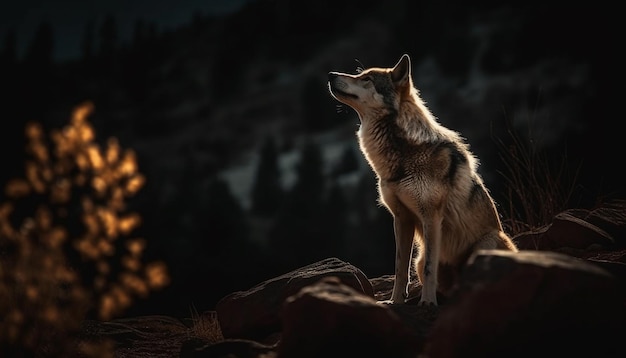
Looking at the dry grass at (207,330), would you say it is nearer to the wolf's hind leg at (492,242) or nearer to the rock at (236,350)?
the rock at (236,350)

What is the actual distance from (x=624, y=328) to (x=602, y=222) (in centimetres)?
436

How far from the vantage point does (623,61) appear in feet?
84.6

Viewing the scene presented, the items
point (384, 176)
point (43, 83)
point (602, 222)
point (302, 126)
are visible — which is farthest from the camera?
point (302, 126)

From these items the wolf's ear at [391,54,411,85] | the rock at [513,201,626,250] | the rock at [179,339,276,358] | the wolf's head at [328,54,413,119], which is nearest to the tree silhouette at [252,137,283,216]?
the rock at [513,201,626,250]

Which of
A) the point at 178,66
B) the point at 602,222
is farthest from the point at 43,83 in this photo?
the point at 602,222

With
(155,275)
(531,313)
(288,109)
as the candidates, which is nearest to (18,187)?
(155,275)

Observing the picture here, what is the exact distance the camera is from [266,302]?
5.97 m

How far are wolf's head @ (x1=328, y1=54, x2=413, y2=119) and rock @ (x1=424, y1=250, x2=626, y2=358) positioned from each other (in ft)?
9.41

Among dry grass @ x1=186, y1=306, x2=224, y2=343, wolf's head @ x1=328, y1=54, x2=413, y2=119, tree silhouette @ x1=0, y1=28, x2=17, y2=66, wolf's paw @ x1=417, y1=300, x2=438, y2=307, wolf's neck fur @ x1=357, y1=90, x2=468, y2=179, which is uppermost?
tree silhouette @ x1=0, y1=28, x2=17, y2=66

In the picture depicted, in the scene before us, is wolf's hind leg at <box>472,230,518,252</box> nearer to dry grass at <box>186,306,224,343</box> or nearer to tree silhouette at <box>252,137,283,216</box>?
dry grass at <box>186,306,224,343</box>

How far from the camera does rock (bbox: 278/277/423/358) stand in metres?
3.47

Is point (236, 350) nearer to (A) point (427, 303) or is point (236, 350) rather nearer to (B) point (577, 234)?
(A) point (427, 303)

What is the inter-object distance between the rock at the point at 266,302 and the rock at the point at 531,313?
271 cm

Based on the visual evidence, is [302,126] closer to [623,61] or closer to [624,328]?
[623,61]
